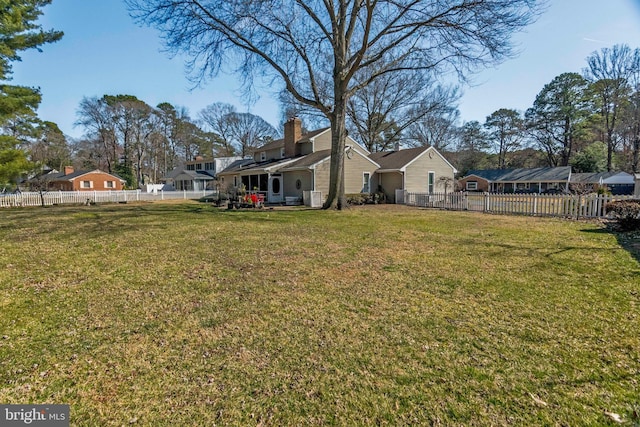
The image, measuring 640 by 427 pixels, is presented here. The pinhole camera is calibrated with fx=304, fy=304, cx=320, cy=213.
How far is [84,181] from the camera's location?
39.5 metres

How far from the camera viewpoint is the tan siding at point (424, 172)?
22875mm

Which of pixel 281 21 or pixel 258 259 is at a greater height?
pixel 281 21

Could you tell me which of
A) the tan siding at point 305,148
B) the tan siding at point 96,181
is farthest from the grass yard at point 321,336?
the tan siding at point 96,181

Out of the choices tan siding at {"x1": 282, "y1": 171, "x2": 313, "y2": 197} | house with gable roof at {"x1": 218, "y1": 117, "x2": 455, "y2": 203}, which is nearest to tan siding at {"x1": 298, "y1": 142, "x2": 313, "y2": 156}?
house with gable roof at {"x1": 218, "y1": 117, "x2": 455, "y2": 203}

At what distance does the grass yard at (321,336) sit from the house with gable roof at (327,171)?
15.2 m

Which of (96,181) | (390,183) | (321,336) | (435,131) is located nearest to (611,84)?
(435,131)

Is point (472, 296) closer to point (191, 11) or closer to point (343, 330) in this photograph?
point (343, 330)

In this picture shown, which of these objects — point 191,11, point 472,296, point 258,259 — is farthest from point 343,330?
point 191,11

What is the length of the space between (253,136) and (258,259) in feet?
167

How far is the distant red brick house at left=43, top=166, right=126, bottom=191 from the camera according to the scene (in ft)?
128

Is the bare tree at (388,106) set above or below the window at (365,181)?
above

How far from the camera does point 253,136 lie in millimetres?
53812

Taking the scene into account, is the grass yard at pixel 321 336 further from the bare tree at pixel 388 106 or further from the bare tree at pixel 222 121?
the bare tree at pixel 222 121

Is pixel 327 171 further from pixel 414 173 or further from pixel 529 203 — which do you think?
pixel 529 203
